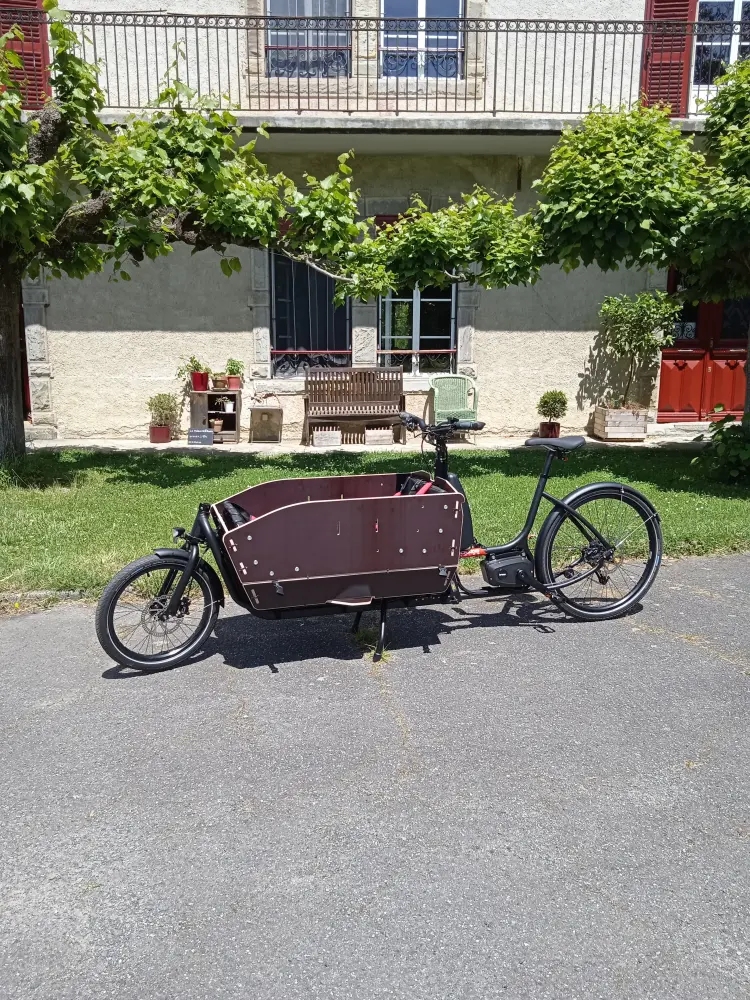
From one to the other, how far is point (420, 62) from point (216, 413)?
5.71 meters

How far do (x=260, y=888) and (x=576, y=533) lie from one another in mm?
3208

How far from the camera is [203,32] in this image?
11945 mm

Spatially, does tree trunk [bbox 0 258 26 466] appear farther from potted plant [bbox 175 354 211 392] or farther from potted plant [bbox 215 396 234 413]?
potted plant [bbox 215 396 234 413]

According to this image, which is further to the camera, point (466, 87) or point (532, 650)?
point (466, 87)

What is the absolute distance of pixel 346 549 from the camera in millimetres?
4484

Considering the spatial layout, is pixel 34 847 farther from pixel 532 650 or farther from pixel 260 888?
pixel 532 650

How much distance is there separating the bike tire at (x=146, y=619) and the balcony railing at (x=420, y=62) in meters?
9.17

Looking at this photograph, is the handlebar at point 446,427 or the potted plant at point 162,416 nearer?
the handlebar at point 446,427

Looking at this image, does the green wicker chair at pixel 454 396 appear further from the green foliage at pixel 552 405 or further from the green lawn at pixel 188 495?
the green lawn at pixel 188 495

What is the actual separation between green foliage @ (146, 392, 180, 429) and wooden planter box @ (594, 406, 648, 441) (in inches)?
245

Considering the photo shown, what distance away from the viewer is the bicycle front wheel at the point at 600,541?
5051mm

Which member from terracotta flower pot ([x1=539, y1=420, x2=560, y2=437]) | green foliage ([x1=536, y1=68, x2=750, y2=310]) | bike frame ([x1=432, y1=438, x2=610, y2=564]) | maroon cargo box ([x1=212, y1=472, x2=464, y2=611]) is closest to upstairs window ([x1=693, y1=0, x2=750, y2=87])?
green foliage ([x1=536, y1=68, x2=750, y2=310])

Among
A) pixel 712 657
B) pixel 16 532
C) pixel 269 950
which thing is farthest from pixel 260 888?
pixel 16 532

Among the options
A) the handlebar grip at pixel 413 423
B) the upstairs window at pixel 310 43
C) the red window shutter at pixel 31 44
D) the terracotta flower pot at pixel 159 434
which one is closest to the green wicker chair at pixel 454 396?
the terracotta flower pot at pixel 159 434
